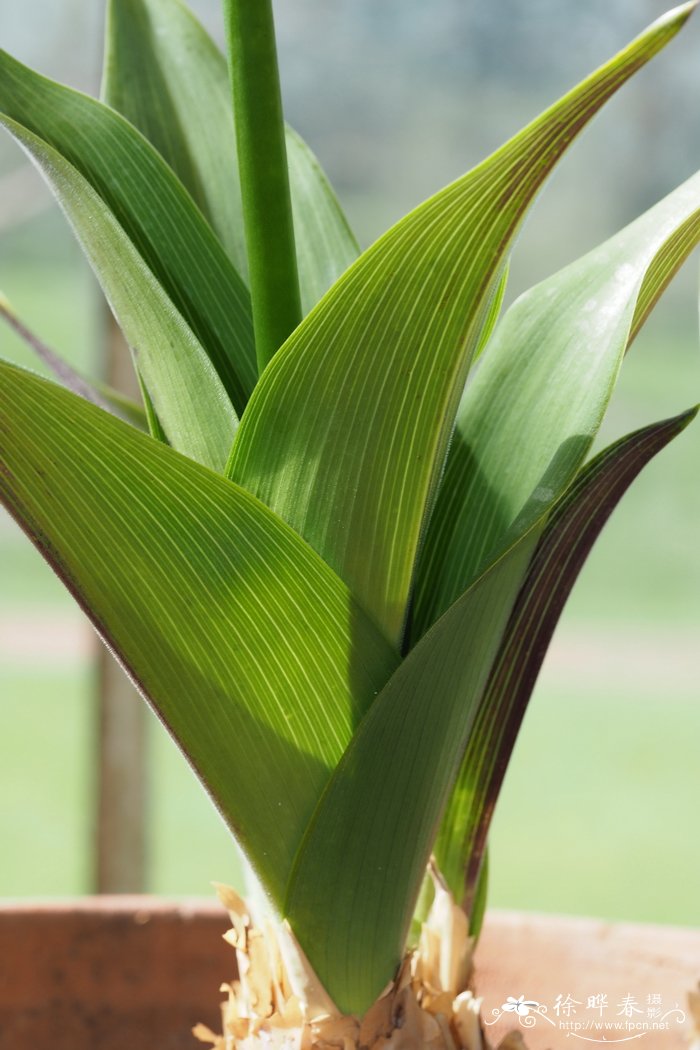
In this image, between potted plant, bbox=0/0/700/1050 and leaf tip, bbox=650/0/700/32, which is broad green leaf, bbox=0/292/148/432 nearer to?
potted plant, bbox=0/0/700/1050

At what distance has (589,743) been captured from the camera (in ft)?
10.9

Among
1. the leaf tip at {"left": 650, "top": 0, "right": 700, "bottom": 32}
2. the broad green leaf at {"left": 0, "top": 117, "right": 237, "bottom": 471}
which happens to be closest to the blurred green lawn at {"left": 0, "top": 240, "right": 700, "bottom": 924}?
the broad green leaf at {"left": 0, "top": 117, "right": 237, "bottom": 471}

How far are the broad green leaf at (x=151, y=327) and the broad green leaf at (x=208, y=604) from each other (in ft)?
0.20

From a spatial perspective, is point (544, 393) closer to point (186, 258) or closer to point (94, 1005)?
point (186, 258)

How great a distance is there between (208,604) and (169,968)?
0.31m

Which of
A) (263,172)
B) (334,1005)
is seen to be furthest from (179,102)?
(334,1005)

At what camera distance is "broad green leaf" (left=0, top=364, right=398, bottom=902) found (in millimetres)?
287

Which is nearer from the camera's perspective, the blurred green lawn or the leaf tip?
the leaf tip

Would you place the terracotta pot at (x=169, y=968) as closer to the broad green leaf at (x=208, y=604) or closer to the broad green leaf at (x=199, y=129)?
the broad green leaf at (x=208, y=604)

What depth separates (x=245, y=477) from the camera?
12.8 inches

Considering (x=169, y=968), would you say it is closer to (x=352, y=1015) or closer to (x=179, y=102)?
(x=352, y=1015)

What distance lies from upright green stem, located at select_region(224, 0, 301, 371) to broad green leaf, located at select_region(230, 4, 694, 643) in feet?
0.19

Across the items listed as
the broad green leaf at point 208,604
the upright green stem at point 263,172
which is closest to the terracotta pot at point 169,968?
the broad green leaf at point 208,604

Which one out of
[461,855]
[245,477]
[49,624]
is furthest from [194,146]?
[49,624]
